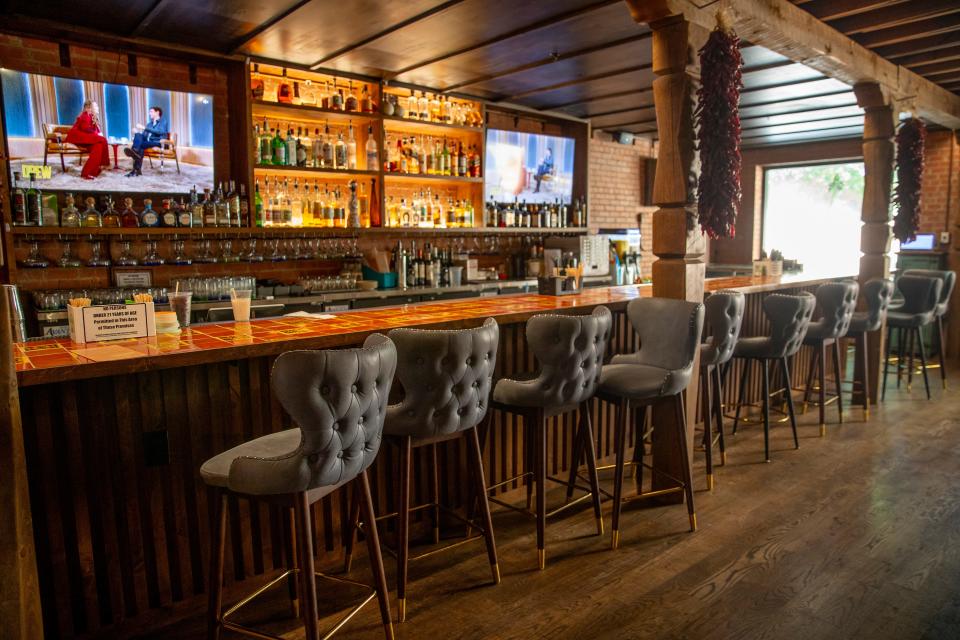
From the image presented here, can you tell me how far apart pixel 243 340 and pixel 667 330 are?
Answer: 205cm

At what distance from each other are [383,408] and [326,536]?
1066 millimetres

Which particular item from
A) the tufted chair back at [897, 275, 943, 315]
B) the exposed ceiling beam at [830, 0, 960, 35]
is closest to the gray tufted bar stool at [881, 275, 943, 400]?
the tufted chair back at [897, 275, 943, 315]

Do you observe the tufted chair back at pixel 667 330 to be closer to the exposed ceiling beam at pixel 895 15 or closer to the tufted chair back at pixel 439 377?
the tufted chair back at pixel 439 377

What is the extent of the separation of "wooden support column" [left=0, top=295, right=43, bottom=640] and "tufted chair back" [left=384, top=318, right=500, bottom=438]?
1.12m

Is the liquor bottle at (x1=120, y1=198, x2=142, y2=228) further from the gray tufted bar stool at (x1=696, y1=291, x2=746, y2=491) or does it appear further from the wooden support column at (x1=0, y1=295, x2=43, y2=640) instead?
the gray tufted bar stool at (x1=696, y1=291, x2=746, y2=491)

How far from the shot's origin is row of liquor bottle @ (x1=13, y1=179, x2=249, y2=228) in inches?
169

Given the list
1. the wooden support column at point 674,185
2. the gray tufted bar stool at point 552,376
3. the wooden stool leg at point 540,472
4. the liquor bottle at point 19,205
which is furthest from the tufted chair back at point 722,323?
the liquor bottle at point 19,205

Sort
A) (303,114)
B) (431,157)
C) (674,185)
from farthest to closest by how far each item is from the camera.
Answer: (431,157) → (303,114) → (674,185)

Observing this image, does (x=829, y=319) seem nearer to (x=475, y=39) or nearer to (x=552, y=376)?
(x=552, y=376)

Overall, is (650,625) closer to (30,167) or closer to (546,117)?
(30,167)

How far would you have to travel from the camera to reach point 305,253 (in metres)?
5.62

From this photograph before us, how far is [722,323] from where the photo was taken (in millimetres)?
3709

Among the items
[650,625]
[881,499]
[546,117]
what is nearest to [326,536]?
[650,625]

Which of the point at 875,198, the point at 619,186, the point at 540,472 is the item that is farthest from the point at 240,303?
the point at 619,186
